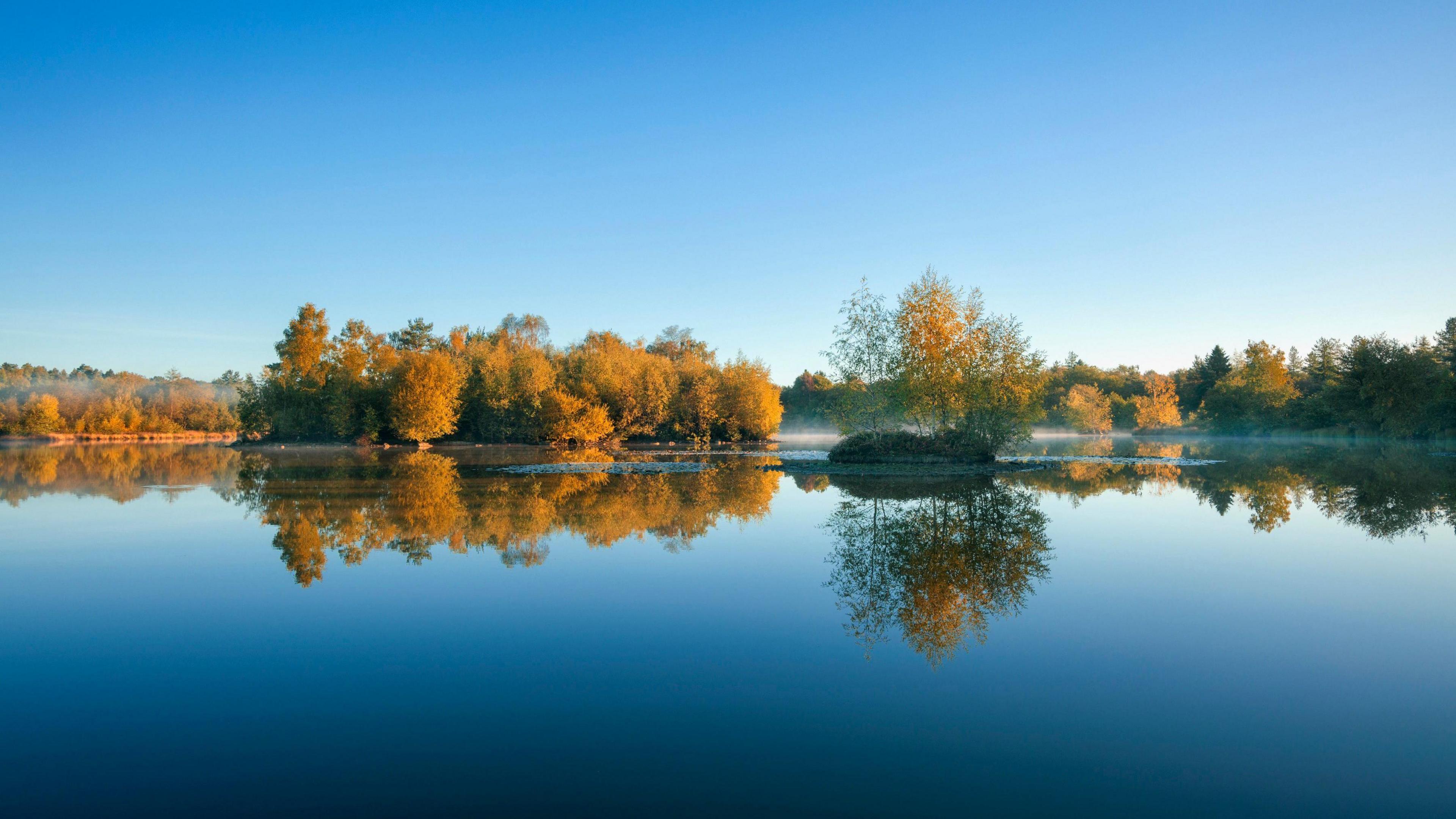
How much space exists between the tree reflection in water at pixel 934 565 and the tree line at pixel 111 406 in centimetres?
7939

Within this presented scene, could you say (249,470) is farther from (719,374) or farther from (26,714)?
(719,374)

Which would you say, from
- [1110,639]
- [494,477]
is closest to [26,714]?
[1110,639]

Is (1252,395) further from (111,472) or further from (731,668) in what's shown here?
(111,472)

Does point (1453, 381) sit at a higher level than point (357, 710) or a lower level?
higher

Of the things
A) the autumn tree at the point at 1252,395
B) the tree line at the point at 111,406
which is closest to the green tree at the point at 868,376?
the autumn tree at the point at 1252,395

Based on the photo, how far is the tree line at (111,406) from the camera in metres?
75.8

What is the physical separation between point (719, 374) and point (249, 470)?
1485 inches

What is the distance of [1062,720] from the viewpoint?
4574 mm

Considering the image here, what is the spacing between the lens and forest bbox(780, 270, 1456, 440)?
27016 millimetres

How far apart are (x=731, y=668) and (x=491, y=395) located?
53669 millimetres

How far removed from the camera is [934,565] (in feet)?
29.7

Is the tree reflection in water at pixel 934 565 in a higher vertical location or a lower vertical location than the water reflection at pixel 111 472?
lower

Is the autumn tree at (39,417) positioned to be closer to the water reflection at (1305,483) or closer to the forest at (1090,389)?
the forest at (1090,389)

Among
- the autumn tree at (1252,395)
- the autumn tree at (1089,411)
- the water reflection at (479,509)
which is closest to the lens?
the water reflection at (479,509)
